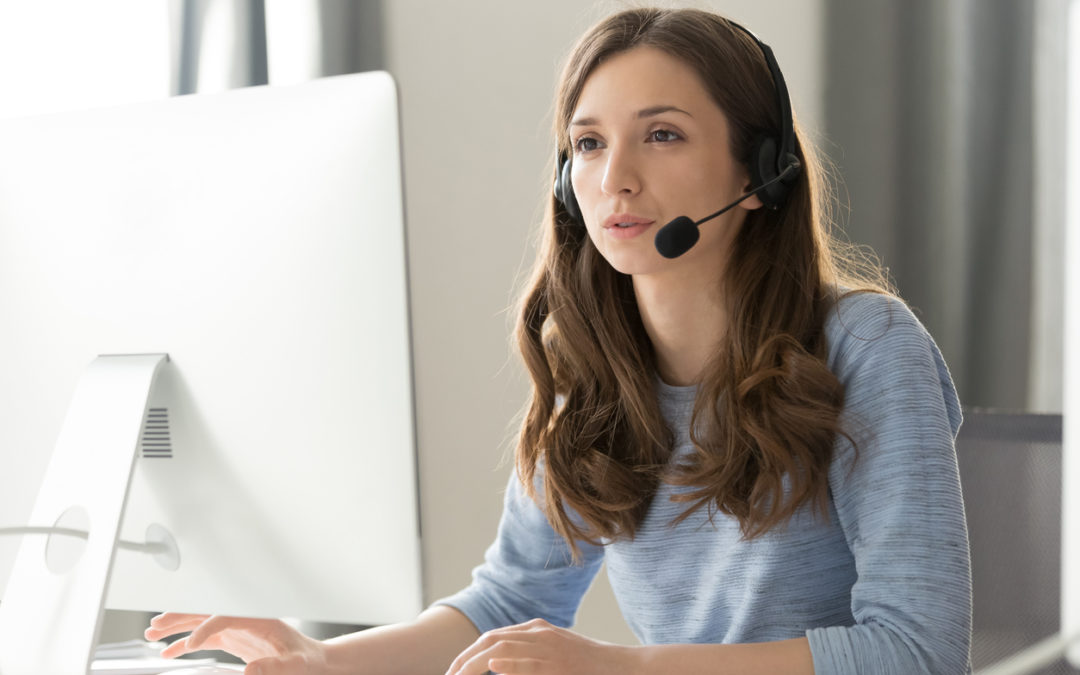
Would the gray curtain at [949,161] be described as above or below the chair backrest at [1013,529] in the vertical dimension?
above

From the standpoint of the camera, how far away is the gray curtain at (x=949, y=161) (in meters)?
1.82

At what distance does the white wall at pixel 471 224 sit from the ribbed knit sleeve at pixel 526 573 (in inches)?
34.9

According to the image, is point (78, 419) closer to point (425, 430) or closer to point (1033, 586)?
point (1033, 586)

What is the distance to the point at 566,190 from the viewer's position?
113cm

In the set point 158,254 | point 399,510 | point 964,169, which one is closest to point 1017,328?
point 964,169

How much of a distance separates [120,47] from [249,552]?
177 centimetres

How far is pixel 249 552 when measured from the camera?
849 mm

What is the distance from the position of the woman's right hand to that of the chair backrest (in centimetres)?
77

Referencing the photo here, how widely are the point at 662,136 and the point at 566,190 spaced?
0.48 feet

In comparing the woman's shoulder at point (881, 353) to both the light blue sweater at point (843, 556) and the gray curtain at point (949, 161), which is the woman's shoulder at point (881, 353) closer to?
the light blue sweater at point (843, 556)

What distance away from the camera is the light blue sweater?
34.1 inches

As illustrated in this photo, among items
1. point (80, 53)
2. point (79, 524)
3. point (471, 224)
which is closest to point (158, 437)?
point (79, 524)

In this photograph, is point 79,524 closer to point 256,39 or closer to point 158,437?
point 158,437

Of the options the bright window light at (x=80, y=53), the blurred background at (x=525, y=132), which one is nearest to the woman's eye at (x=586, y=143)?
the blurred background at (x=525, y=132)
